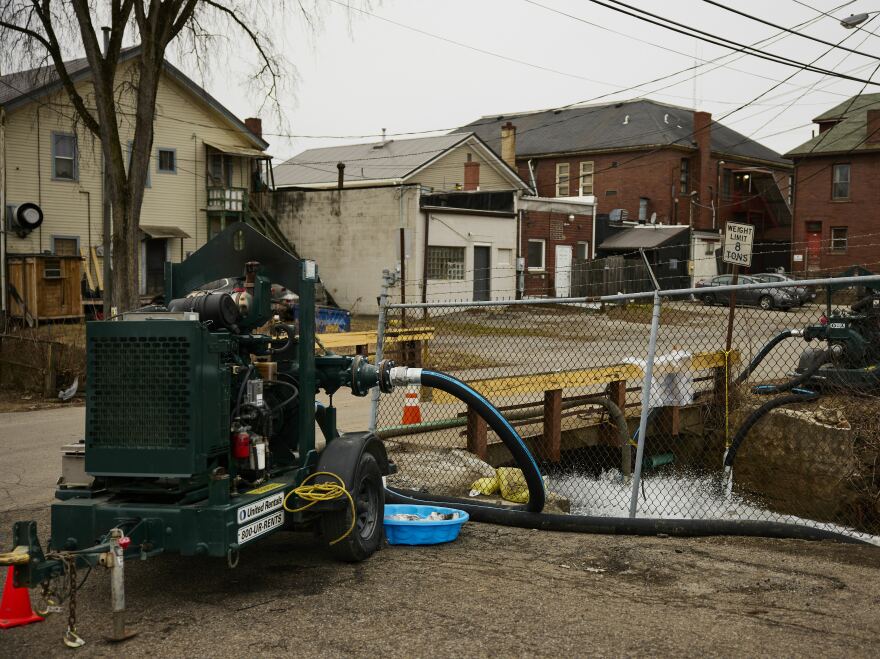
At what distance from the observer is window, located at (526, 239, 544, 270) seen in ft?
122

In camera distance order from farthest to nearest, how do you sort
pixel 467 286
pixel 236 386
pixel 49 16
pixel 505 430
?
pixel 467 286 → pixel 49 16 → pixel 505 430 → pixel 236 386

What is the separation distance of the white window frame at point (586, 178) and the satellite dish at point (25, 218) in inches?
1239

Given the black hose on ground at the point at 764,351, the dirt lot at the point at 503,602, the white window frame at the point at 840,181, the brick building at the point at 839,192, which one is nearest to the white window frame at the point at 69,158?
the black hose on ground at the point at 764,351

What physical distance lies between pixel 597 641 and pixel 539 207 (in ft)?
110

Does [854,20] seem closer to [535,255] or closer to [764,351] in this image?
[764,351]

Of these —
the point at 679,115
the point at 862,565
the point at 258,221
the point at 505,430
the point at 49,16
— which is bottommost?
the point at 862,565

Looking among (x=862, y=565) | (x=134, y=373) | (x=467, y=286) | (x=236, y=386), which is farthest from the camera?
(x=467, y=286)

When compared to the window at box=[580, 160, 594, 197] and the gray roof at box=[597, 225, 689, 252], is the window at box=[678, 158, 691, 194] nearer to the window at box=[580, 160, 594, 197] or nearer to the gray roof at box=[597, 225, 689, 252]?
the window at box=[580, 160, 594, 197]

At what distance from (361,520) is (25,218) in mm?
24329

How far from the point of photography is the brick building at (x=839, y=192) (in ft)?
146

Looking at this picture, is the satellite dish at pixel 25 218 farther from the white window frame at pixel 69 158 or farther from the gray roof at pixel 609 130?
the gray roof at pixel 609 130

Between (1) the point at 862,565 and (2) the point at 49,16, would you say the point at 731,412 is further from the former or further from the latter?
(2) the point at 49,16

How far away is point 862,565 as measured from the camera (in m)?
6.00

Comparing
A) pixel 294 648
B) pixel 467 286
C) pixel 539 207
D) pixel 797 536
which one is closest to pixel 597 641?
pixel 294 648
